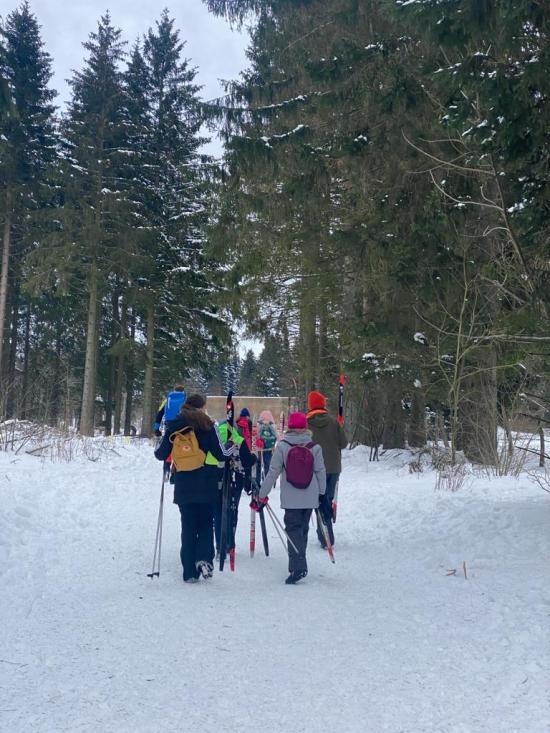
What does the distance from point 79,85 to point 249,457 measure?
26094 mm

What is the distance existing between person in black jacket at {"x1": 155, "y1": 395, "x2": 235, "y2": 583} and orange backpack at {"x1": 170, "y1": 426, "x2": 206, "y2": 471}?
4 cm

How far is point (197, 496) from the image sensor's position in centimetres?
647

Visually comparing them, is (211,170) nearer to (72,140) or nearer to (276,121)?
(276,121)

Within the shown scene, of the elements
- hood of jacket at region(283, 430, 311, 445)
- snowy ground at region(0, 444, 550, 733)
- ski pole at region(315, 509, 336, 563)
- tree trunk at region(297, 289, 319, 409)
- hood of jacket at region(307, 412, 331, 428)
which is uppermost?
tree trunk at region(297, 289, 319, 409)

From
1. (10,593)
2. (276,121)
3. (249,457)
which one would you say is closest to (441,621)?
(249,457)

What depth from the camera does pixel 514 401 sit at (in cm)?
1371

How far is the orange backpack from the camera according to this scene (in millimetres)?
6531

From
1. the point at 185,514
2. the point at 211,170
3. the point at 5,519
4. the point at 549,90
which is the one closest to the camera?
the point at 549,90

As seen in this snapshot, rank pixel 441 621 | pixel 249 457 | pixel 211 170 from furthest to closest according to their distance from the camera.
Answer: pixel 211 170, pixel 249 457, pixel 441 621

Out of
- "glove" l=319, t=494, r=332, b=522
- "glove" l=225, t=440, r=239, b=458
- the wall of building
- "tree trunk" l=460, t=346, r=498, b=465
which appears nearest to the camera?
"glove" l=225, t=440, r=239, b=458

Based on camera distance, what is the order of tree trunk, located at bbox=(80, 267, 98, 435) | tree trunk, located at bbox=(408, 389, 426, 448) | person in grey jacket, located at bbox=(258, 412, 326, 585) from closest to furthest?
person in grey jacket, located at bbox=(258, 412, 326, 585), tree trunk, located at bbox=(408, 389, 426, 448), tree trunk, located at bbox=(80, 267, 98, 435)

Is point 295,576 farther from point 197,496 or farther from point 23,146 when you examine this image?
point 23,146

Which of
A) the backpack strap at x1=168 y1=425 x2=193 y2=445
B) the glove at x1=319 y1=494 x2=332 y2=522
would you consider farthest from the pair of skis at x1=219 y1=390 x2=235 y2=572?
the glove at x1=319 y1=494 x2=332 y2=522

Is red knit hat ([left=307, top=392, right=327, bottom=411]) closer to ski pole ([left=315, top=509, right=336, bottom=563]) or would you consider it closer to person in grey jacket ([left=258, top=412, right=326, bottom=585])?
ski pole ([left=315, top=509, right=336, bottom=563])
